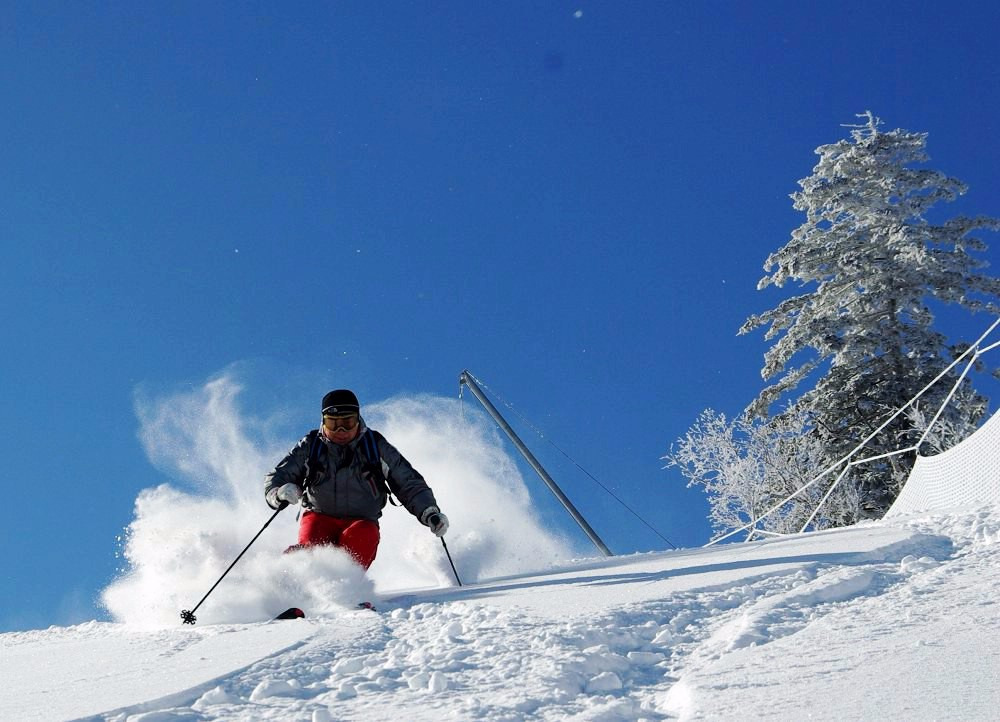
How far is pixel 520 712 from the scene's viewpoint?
312 cm

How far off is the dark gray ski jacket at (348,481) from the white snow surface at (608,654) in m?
1.49

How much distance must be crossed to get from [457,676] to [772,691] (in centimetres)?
124

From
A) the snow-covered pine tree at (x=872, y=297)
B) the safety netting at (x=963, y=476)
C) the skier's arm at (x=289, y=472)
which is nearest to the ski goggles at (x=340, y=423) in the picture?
the skier's arm at (x=289, y=472)

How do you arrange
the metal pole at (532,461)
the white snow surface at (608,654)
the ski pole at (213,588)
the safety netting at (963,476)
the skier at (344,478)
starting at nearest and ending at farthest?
the white snow surface at (608,654) → the ski pole at (213,588) → the skier at (344,478) → the safety netting at (963,476) → the metal pole at (532,461)

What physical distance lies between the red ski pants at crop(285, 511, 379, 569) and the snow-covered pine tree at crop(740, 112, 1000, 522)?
14.6 m

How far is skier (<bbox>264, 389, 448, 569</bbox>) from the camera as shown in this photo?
23.2ft

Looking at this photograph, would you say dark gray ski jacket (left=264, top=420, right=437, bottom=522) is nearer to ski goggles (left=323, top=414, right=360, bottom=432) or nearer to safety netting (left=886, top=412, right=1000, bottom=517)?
ski goggles (left=323, top=414, right=360, bottom=432)

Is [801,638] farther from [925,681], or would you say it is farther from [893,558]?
[893,558]

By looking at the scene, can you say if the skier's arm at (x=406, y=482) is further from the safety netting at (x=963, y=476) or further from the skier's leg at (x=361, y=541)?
the safety netting at (x=963, y=476)

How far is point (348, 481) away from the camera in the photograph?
23.4 ft

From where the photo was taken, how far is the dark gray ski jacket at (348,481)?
712 cm

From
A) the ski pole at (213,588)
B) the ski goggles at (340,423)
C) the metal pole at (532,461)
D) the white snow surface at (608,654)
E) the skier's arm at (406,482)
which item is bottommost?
the white snow surface at (608,654)

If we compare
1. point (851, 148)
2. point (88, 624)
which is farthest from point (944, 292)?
point (88, 624)

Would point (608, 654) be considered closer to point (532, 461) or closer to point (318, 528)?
point (318, 528)
